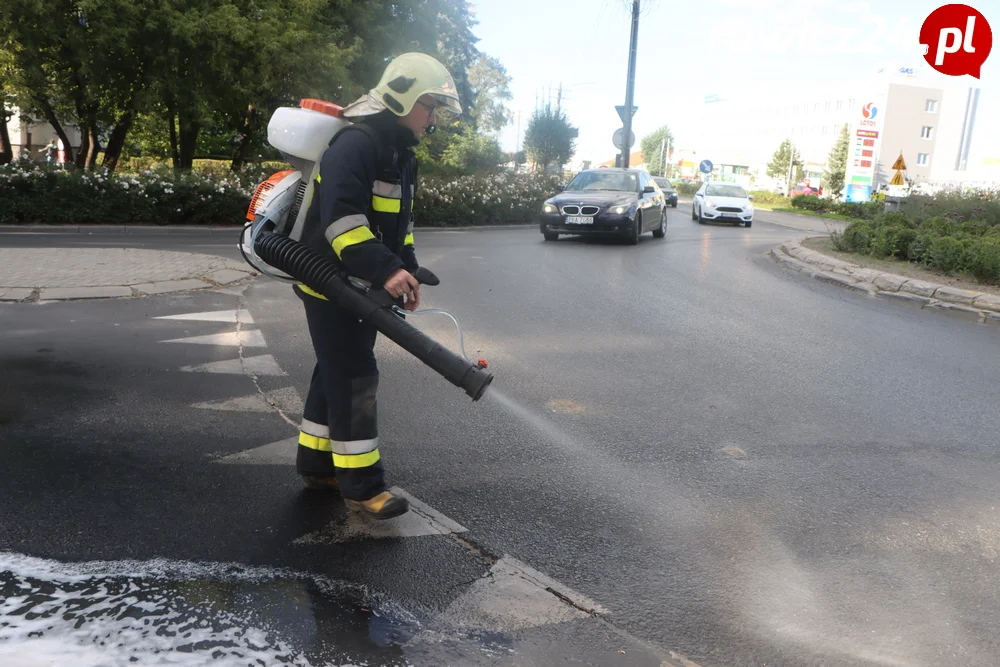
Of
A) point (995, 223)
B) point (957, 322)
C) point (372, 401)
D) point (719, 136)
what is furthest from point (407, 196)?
point (719, 136)

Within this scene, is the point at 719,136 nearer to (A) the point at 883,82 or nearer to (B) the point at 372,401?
(A) the point at 883,82

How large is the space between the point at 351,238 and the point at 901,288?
32.6ft

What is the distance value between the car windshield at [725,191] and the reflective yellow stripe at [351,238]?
1007 inches

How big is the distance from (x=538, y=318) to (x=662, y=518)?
198 inches

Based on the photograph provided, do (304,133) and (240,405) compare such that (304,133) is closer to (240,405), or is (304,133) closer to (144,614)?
(144,614)

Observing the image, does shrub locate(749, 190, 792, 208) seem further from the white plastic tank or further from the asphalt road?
the white plastic tank

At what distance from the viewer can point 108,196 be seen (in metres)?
16.9

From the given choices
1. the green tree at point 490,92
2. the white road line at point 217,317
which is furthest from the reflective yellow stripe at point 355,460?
the green tree at point 490,92

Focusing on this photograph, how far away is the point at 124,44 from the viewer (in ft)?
62.0

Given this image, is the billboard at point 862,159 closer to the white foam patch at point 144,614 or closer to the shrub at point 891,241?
the shrub at point 891,241

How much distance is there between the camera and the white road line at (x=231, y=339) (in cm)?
680

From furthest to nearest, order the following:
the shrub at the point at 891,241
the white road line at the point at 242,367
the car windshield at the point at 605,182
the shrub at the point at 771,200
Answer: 1. the shrub at the point at 771,200
2. the car windshield at the point at 605,182
3. the shrub at the point at 891,241
4. the white road line at the point at 242,367

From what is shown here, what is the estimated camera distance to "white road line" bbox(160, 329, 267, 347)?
680cm

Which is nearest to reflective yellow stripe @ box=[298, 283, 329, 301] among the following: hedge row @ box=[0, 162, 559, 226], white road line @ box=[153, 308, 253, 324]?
white road line @ box=[153, 308, 253, 324]
